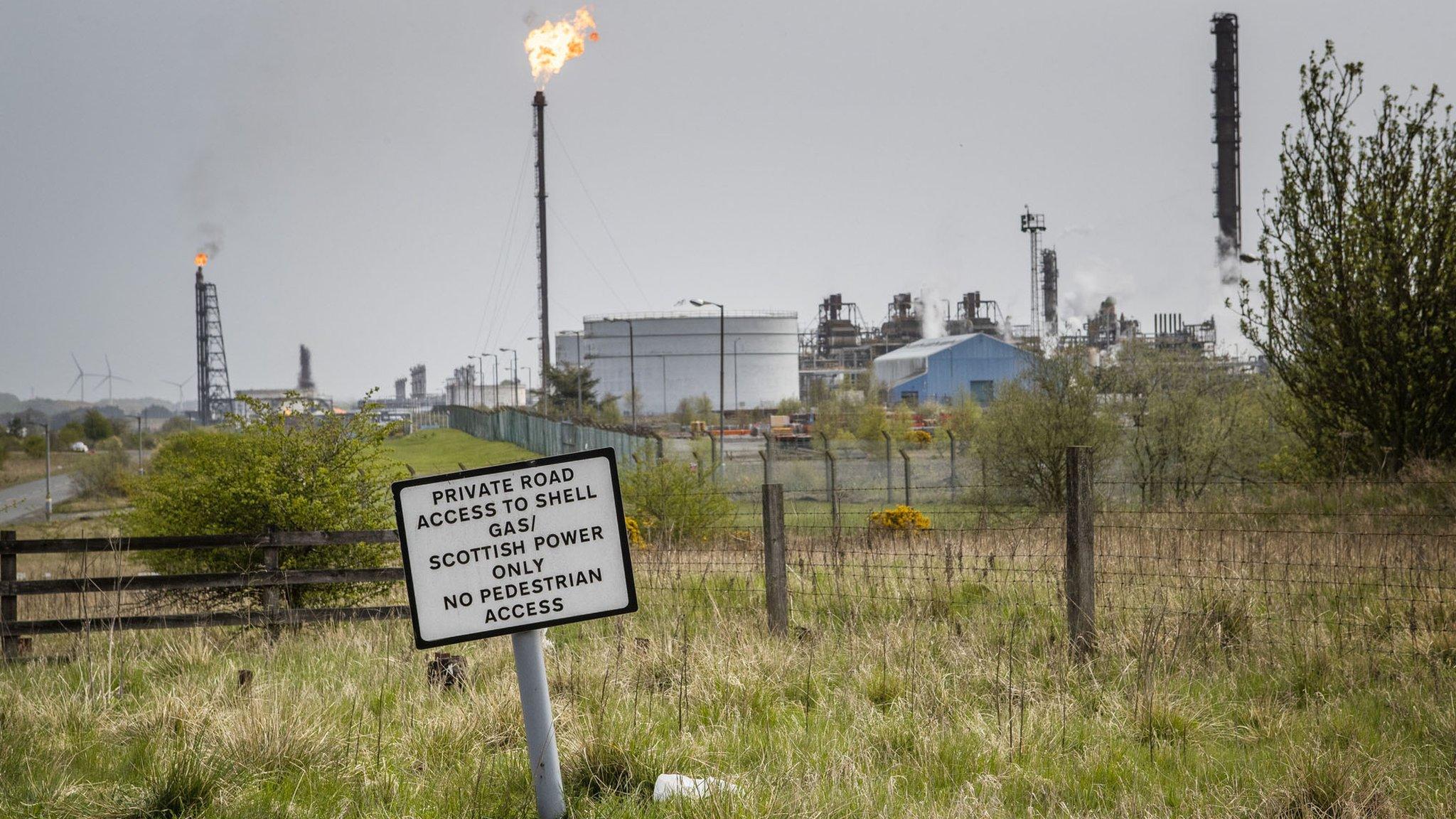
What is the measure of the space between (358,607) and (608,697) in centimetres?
521

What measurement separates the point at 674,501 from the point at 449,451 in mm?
41631

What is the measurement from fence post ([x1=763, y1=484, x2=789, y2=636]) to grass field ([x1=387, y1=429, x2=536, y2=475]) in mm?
32492

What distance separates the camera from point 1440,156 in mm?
13953

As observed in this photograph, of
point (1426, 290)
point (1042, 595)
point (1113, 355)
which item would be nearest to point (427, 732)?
point (1042, 595)

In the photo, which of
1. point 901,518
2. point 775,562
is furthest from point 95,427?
point 775,562

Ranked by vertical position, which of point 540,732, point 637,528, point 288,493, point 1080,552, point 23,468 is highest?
point 288,493

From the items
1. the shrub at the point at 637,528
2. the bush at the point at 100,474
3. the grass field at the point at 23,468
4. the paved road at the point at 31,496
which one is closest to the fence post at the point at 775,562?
the shrub at the point at 637,528

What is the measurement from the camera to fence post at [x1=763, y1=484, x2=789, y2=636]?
7863 millimetres

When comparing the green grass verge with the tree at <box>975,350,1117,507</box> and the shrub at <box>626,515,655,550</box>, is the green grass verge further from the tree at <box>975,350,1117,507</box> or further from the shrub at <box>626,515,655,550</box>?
the tree at <box>975,350,1117,507</box>

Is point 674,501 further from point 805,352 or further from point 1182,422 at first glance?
point 805,352

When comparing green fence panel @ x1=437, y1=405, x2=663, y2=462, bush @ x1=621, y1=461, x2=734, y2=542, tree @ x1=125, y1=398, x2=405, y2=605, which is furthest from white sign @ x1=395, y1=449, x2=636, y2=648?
bush @ x1=621, y1=461, x2=734, y2=542

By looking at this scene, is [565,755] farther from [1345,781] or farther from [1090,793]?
[1345,781]

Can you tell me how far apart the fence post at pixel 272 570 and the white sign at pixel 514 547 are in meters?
6.52

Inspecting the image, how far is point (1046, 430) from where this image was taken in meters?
27.4
